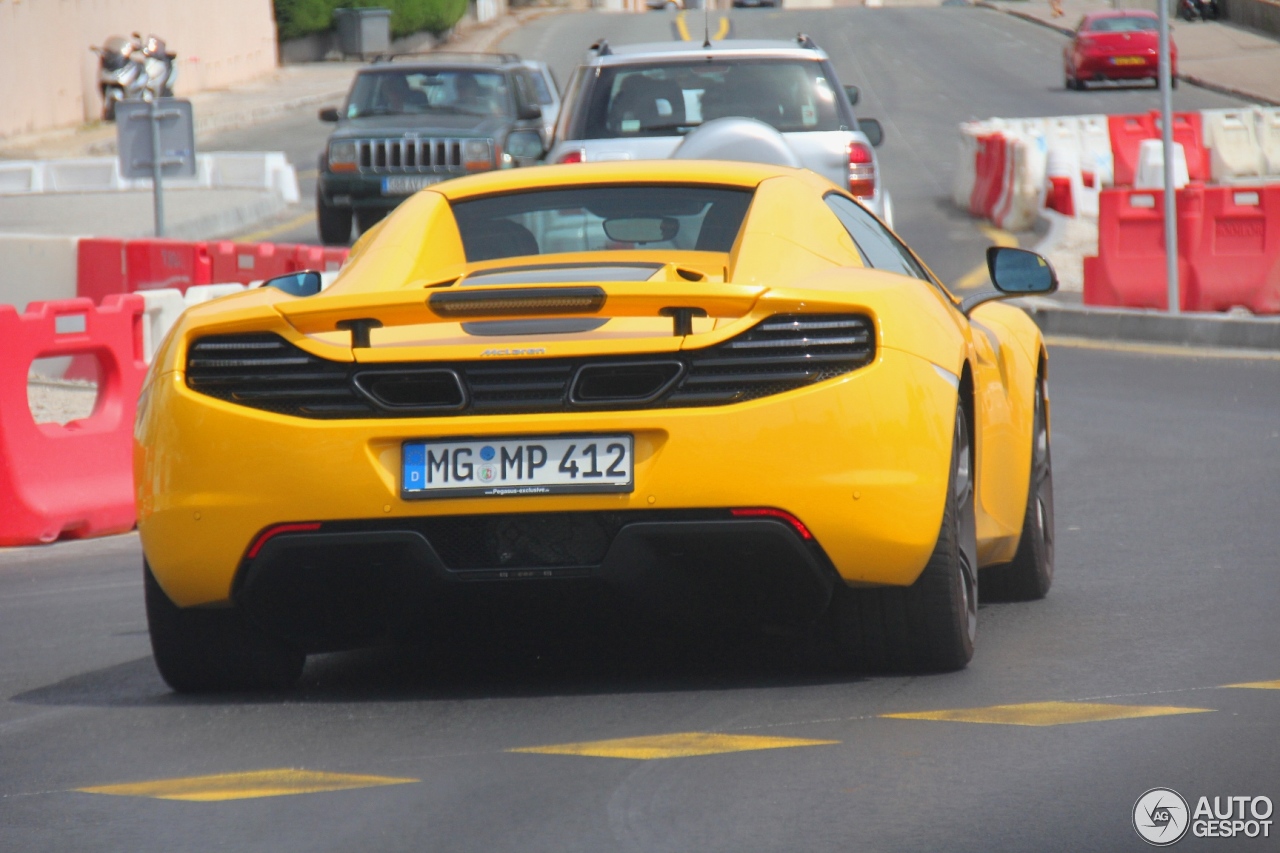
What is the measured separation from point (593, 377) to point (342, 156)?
1724 centimetres

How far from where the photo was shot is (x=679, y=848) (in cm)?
390

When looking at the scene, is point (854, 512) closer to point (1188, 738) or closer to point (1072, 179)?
point (1188, 738)

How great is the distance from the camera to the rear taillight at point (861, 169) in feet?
43.5

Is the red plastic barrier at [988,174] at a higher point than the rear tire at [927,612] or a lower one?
lower

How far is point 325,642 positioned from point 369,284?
0.93 m

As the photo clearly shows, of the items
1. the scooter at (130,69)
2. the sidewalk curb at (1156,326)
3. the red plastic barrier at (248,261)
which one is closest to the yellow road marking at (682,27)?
the scooter at (130,69)

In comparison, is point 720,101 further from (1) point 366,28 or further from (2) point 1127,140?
(1) point 366,28

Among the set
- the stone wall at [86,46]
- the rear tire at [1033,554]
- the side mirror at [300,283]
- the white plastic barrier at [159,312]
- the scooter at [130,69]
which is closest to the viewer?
the side mirror at [300,283]

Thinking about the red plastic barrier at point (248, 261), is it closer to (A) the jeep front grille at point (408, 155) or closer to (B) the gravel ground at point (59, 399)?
(B) the gravel ground at point (59, 399)

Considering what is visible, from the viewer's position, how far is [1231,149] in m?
31.6

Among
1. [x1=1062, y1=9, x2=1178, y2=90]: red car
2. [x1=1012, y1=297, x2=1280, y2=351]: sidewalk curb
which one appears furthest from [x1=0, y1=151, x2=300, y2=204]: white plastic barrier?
[x1=1062, y1=9, x2=1178, y2=90]: red car

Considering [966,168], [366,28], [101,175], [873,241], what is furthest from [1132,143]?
[366,28]

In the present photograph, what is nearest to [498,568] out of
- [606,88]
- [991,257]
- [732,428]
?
[732,428]

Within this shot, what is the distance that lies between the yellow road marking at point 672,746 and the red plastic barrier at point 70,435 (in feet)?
15.8
